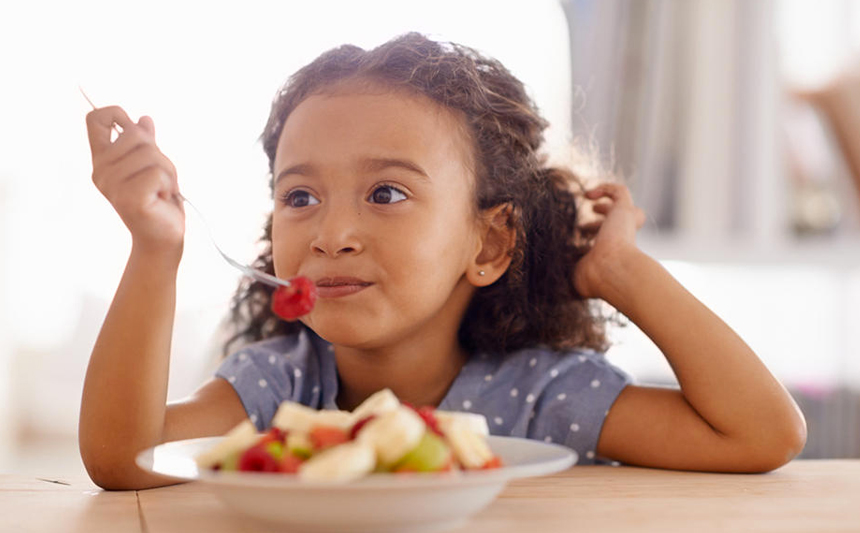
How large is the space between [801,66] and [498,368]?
6.11 ft

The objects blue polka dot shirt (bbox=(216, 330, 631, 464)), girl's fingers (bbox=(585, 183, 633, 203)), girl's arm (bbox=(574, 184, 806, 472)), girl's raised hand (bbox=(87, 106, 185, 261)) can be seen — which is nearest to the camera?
girl's raised hand (bbox=(87, 106, 185, 261))

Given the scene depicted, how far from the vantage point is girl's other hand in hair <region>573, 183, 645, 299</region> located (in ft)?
3.65

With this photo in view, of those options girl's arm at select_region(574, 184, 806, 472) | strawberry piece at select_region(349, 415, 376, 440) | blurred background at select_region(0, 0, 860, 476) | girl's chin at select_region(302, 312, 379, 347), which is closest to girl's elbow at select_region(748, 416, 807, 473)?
girl's arm at select_region(574, 184, 806, 472)

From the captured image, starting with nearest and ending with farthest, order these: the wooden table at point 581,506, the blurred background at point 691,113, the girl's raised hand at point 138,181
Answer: the wooden table at point 581,506, the girl's raised hand at point 138,181, the blurred background at point 691,113

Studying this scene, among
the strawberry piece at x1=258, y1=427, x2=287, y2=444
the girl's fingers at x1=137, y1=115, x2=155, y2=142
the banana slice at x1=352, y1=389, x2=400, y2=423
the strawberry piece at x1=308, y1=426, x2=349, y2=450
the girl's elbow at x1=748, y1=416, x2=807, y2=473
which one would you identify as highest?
the girl's fingers at x1=137, y1=115, x2=155, y2=142

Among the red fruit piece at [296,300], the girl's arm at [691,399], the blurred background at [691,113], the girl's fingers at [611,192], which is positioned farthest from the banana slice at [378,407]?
the blurred background at [691,113]

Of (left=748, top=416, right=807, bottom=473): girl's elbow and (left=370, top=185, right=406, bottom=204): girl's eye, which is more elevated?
(left=370, top=185, right=406, bottom=204): girl's eye

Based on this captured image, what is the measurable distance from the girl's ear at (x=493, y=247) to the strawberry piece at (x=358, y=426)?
57 cm

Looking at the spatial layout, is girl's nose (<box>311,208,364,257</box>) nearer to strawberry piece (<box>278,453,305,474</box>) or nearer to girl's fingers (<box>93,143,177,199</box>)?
girl's fingers (<box>93,143,177,199</box>)

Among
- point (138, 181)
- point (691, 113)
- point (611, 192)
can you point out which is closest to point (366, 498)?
point (138, 181)

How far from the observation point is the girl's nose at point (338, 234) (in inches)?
37.9

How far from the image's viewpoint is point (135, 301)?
88cm

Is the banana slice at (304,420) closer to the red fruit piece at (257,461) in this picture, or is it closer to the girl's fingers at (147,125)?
the red fruit piece at (257,461)

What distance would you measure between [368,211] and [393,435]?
48 centimetres
